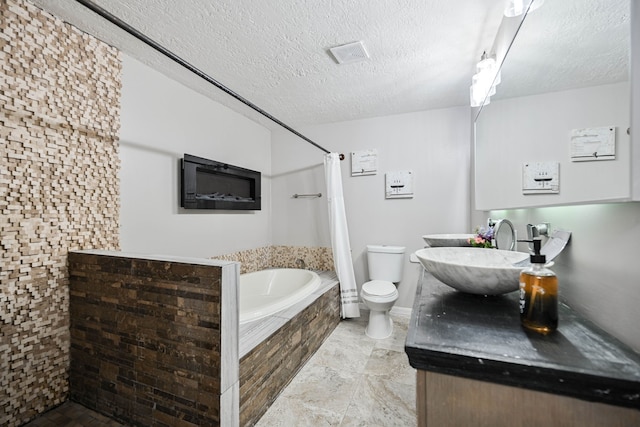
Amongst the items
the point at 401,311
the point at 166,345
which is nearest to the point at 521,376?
the point at 166,345

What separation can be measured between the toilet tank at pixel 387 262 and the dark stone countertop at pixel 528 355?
2080mm

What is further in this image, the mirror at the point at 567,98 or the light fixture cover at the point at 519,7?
the light fixture cover at the point at 519,7

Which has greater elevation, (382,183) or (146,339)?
(382,183)

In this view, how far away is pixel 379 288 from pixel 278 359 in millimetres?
1228

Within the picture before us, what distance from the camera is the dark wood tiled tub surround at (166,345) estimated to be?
1223 millimetres

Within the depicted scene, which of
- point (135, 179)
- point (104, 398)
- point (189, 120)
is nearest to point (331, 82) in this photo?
point (189, 120)

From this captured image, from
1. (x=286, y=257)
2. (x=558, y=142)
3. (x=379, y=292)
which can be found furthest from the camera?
(x=286, y=257)

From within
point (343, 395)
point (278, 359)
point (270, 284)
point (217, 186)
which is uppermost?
point (217, 186)

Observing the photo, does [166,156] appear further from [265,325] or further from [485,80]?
[485,80]

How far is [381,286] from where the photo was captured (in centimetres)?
262

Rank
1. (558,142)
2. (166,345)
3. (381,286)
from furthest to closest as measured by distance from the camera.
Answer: (381,286) → (166,345) → (558,142)

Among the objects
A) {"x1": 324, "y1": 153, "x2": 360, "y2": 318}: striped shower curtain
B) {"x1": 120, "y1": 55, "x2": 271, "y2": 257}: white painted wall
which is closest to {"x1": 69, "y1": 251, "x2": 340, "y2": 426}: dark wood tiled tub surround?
{"x1": 120, "y1": 55, "x2": 271, "y2": 257}: white painted wall

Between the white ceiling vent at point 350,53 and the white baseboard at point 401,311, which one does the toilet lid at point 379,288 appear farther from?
the white ceiling vent at point 350,53

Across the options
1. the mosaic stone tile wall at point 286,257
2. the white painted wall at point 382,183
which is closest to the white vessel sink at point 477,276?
the white painted wall at point 382,183
